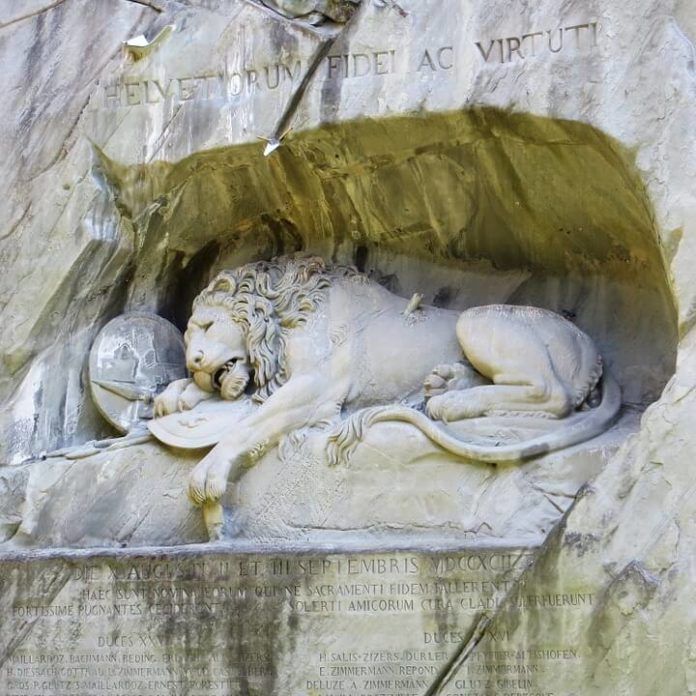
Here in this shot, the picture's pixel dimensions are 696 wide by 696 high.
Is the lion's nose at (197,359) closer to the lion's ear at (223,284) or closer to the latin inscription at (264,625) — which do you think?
the lion's ear at (223,284)

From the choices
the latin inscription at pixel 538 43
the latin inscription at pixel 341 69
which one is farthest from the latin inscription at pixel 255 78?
the latin inscription at pixel 538 43

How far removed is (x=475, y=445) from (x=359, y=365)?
78 centimetres

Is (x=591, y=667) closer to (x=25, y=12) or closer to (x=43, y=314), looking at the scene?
(x=43, y=314)

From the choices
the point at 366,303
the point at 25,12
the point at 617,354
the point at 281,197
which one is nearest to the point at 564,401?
the point at 617,354

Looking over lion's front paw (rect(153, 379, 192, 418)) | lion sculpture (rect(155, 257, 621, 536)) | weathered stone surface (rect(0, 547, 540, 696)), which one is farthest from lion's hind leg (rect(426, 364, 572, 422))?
lion's front paw (rect(153, 379, 192, 418))

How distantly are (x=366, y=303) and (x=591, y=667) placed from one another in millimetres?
2195

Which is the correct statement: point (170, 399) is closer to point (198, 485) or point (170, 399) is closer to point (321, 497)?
point (198, 485)

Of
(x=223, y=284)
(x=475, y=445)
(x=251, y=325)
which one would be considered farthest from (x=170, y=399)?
(x=475, y=445)

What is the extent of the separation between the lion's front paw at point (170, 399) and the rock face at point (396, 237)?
212 mm

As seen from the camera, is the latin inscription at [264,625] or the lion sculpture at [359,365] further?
the lion sculpture at [359,365]

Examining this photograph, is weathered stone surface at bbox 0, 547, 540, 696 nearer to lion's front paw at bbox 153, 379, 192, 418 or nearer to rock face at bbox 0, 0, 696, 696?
rock face at bbox 0, 0, 696, 696

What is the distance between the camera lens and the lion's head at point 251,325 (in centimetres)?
717

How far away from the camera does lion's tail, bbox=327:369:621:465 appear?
256 inches

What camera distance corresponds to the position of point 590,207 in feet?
22.7
